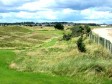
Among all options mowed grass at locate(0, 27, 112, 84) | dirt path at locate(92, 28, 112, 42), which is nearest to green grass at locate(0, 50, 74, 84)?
mowed grass at locate(0, 27, 112, 84)

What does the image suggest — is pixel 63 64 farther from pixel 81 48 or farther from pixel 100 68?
pixel 81 48

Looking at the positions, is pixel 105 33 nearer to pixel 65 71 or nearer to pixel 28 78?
pixel 65 71

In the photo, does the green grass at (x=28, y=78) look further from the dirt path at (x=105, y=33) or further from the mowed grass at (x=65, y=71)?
the dirt path at (x=105, y=33)

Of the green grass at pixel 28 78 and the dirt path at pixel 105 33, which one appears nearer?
the green grass at pixel 28 78

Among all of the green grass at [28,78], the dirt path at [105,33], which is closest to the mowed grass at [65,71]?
the green grass at [28,78]

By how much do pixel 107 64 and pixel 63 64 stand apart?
3749 mm

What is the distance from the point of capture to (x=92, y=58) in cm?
2775

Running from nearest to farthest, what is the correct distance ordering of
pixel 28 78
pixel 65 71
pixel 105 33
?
pixel 28 78 → pixel 65 71 → pixel 105 33

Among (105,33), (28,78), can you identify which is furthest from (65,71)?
(105,33)

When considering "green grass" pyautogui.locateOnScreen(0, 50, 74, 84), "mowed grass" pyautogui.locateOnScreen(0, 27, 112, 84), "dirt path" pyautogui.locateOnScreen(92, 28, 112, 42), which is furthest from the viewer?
"dirt path" pyautogui.locateOnScreen(92, 28, 112, 42)

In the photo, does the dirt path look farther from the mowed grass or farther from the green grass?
the green grass

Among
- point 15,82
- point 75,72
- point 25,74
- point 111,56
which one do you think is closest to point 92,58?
point 111,56

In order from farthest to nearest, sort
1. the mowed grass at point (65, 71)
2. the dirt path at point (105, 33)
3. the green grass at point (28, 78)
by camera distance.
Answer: the dirt path at point (105, 33), the mowed grass at point (65, 71), the green grass at point (28, 78)

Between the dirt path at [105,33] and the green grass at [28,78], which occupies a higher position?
the green grass at [28,78]
